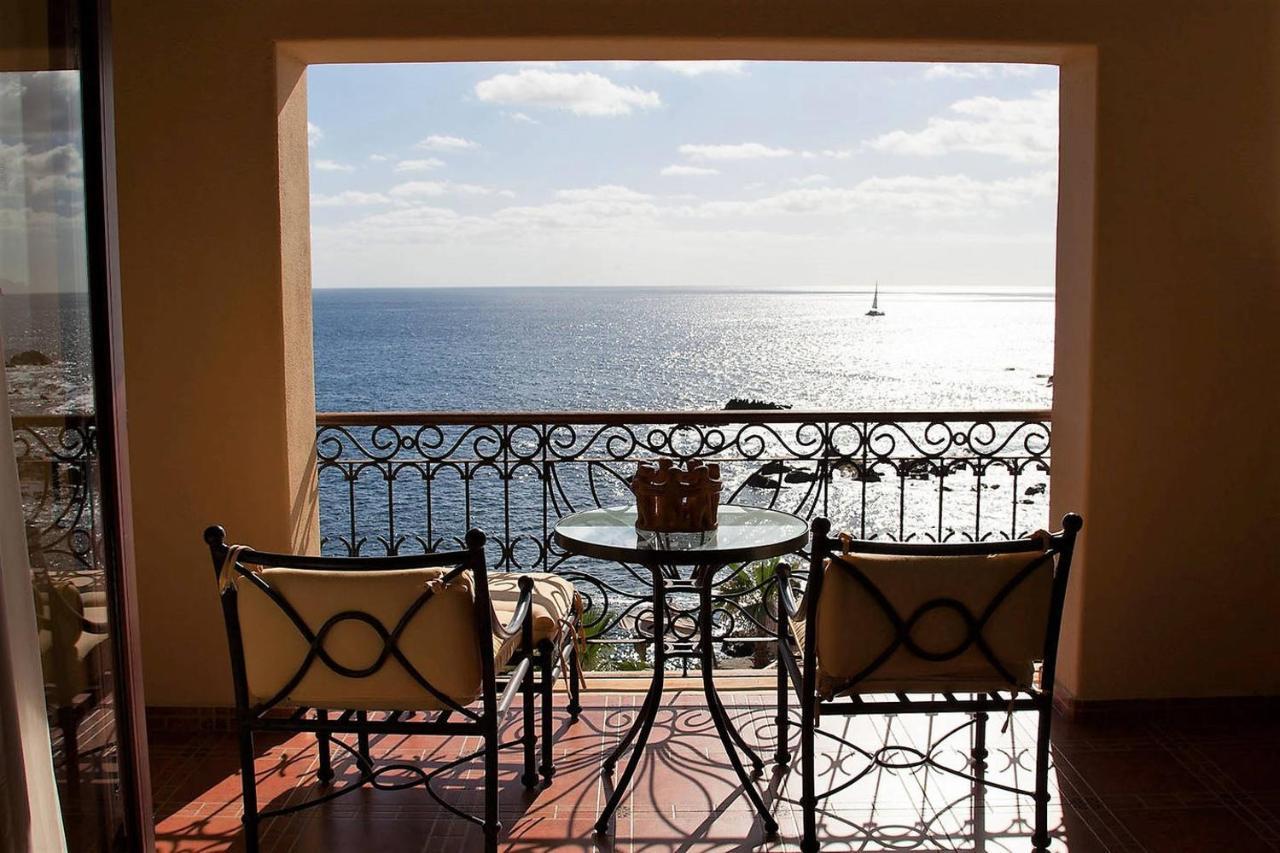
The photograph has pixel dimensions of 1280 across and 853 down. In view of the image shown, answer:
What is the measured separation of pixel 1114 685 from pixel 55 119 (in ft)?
11.7

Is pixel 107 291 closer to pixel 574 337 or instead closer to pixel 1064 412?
pixel 1064 412

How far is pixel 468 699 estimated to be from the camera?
2588 millimetres

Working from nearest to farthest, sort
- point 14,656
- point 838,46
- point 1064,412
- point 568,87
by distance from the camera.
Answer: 1. point 14,656
2. point 838,46
3. point 1064,412
4. point 568,87

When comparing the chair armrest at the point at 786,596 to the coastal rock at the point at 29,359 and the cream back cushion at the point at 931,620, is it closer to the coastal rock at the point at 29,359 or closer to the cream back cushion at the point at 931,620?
the cream back cushion at the point at 931,620

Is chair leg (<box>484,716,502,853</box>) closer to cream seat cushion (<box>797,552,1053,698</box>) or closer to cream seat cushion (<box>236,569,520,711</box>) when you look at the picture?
cream seat cushion (<box>236,569,520,711</box>)

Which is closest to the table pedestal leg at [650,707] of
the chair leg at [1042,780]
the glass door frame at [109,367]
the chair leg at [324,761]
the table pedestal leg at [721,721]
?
the table pedestal leg at [721,721]

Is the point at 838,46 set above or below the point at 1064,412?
above

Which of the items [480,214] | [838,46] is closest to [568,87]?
[480,214]

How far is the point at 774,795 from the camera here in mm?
3119

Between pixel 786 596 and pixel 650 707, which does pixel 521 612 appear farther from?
pixel 786 596

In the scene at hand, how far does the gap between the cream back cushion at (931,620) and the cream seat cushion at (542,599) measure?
2.84ft

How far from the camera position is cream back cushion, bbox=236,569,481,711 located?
2.45m

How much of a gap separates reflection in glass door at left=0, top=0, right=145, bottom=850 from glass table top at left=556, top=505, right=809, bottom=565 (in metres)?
1.16

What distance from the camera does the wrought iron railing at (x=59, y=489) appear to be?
6.57ft
